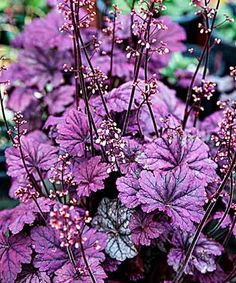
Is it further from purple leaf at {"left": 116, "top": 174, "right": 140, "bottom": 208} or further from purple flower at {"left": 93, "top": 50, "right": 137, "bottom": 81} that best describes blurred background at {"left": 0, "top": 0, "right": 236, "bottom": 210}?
purple leaf at {"left": 116, "top": 174, "right": 140, "bottom": 208}

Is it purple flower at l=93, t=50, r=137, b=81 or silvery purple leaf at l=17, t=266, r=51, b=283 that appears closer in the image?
silvery purple leaf at l=17, t=266, r=51, b=283

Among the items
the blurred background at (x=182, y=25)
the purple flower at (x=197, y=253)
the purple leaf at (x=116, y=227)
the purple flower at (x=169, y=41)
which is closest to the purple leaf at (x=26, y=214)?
the purple leaf at (x=116, y=227)

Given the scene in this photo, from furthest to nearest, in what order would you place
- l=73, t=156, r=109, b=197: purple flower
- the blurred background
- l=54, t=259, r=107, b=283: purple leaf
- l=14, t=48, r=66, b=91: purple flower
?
the blurred background, l=14, t=48, r=66, b=91: purple flower, l=73, t=156, r=109, b=197: purple flower, l=54, t=259, r=107, b=283: purple leaf

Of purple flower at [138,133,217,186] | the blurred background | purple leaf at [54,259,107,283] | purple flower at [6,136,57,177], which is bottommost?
the blurred background

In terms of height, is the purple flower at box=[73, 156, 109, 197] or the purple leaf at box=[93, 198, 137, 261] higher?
the purple flower at box=[73, 156, 109, 197]

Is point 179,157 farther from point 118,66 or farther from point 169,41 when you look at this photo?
point 169,41

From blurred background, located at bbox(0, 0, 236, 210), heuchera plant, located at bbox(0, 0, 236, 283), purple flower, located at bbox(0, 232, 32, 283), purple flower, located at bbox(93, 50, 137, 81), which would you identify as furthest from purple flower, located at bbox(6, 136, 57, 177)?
blurred background, located at bbox(0, 0, 236, 210)

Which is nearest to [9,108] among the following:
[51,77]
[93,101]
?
[51,77]

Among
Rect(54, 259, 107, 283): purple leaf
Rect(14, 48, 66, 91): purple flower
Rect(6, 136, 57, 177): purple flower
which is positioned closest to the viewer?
Rect(54, 259, 107, 283): purple leaf
